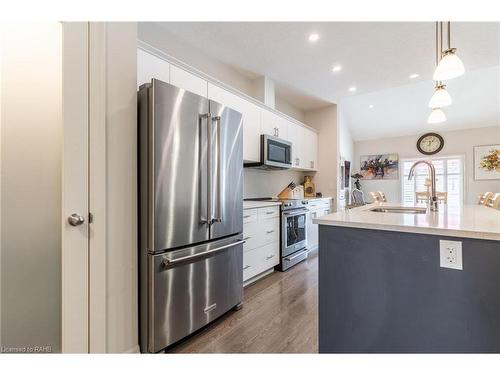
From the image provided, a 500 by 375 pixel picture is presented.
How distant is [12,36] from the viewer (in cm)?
116

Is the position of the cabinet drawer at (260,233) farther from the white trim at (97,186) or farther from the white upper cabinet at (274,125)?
the white trim at (97,186)

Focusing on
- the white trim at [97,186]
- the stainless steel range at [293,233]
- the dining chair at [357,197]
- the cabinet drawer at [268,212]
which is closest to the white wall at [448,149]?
the dining chair at [357,197]

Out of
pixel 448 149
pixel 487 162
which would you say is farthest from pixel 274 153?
pixel 487 162

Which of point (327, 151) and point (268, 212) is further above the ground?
point (327, 151)

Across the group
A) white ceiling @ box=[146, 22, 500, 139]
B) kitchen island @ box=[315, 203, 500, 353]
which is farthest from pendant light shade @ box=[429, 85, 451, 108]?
kitchen island @ box=[315, 203, 500, 353]

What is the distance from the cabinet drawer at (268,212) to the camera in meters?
2.84

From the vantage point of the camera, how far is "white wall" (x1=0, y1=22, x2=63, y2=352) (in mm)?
1150

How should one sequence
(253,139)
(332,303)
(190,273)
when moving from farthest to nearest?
(253,139), (190,273), (332,303)

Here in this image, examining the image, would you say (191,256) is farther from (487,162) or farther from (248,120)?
(487,162)

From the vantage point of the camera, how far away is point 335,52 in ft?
9.55

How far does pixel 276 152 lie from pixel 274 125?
0.45 metres

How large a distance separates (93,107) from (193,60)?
1.85 m
